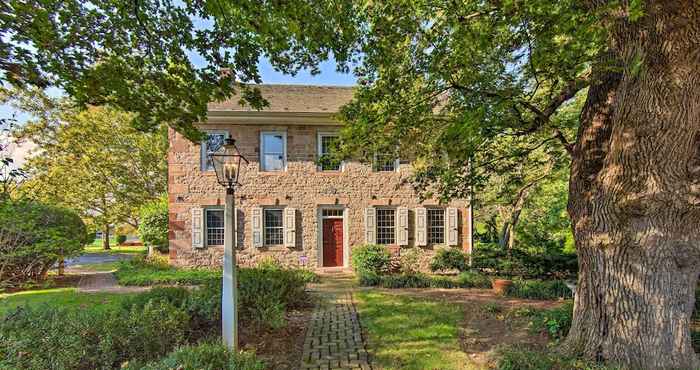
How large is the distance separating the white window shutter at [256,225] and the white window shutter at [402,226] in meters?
4.82

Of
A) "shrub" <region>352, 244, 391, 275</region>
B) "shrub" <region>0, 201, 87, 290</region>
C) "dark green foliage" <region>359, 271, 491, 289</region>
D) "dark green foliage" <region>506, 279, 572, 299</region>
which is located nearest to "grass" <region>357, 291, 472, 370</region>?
"dark green foliage" <region>359, 271, 491, 289</region>

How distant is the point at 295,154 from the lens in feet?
34.4

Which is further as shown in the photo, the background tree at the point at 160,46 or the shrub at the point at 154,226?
the shrub at the point at 154,226

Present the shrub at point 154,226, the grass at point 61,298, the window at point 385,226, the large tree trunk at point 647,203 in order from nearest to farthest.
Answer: the large tree trunk at point 647,203 → the grass at point 61,298 → the window at point 385,226 → the shrub at point 154,226

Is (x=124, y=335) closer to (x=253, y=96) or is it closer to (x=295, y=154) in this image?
(x=253, y=96)

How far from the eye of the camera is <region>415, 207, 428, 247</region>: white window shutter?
10.7 metres

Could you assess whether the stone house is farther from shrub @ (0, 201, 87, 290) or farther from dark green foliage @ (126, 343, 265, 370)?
dark green foliage @ (126, 343, 265, 370)

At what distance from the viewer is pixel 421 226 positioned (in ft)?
35.4

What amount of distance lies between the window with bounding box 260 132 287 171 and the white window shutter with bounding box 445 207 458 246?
626cm

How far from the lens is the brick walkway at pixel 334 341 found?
3.81 meters

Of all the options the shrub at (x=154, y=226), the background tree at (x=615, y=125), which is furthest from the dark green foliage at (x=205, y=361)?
the shrub at (x=154, y=226)

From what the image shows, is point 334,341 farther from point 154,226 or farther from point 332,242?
point 154,226

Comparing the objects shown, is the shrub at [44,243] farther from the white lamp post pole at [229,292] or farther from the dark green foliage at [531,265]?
the dark green foliage at [531,265]

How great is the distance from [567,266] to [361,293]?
6.56m
